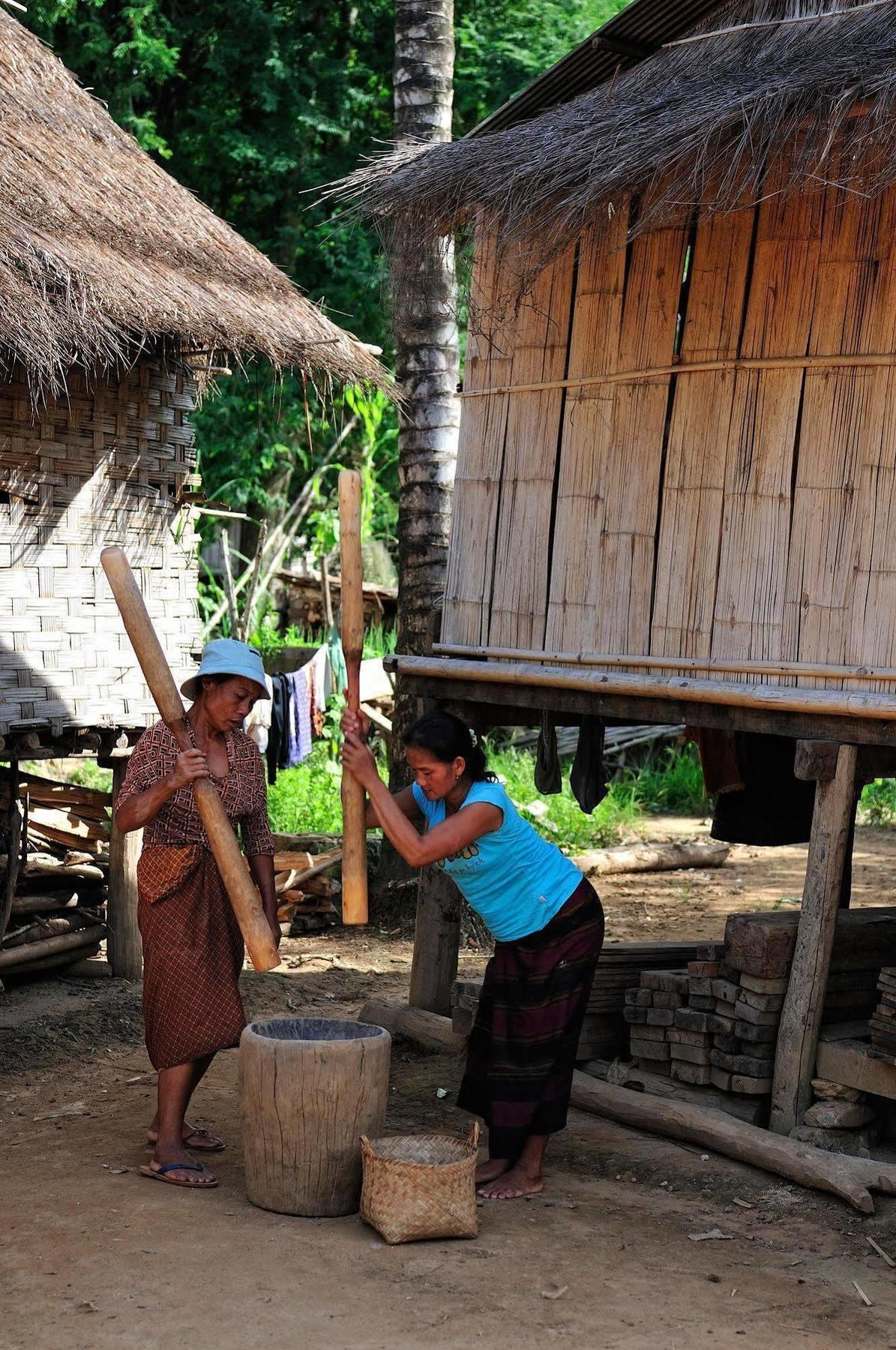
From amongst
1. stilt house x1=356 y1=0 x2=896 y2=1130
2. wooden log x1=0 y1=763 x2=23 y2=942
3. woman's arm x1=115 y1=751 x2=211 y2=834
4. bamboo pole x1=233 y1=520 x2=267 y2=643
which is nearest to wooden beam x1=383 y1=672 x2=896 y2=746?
stilt house x1=356 y1=0 x2=896 y2=1130

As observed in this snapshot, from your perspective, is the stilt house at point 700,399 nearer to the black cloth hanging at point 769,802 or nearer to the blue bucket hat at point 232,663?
the black cloth hanging at point 769,802

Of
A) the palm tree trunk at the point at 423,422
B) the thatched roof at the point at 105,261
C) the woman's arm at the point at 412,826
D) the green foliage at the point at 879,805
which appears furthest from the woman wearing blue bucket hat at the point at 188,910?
the green foliage at the point at 879,805

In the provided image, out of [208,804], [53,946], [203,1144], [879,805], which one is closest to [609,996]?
[203,1144]

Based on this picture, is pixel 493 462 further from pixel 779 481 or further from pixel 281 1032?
pixel 281 1032

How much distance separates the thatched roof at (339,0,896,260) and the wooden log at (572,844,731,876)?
19.0 ft

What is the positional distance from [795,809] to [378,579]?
10016 mm

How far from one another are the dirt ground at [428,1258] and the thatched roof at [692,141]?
10.6ft

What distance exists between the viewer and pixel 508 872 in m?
4.52

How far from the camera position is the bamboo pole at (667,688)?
476 centimetres

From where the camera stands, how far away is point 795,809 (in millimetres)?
6617

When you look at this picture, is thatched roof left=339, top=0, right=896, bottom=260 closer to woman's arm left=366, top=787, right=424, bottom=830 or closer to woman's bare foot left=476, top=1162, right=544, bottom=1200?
woman's arm left=366, top=787, right=424, bottom=830

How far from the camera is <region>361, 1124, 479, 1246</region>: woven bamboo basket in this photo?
159 inches

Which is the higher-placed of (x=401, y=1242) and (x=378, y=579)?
(x=378, y=579)

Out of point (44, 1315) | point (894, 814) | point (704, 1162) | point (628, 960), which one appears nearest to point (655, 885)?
point (894, 814)
